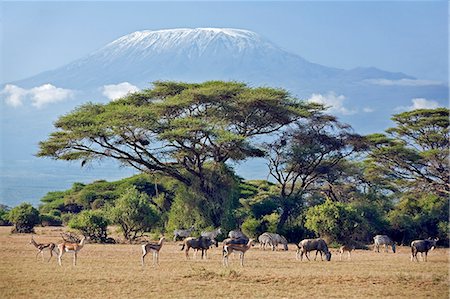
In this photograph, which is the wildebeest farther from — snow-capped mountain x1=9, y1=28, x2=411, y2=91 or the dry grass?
snow-capped mountain x1=9, y1=28, x2=411, y2=91

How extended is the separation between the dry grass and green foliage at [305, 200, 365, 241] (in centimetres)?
607

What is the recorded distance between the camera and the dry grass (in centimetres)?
1605

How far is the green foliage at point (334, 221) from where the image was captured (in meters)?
29.9

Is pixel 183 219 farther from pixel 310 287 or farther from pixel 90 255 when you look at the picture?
pixel 310 287

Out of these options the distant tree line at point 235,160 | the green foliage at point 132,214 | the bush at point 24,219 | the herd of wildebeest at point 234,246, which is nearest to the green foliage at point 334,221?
the distant tree line at point 235,160

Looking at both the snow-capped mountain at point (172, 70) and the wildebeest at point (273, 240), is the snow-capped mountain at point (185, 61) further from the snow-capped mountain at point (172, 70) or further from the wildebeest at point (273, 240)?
the wildebeest at point (273, 240)

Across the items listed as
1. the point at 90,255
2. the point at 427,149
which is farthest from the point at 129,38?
the point at 90,255

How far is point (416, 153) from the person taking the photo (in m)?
41.3

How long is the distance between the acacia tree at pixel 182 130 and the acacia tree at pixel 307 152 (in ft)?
2.90

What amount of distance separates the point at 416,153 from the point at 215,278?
25.7 meters

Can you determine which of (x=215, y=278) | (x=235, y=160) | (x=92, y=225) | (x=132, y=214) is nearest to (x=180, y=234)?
(x=132, y=214)

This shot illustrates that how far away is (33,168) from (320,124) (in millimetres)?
152990

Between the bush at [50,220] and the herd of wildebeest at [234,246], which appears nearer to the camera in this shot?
the herd of wildebeest at [234,246]

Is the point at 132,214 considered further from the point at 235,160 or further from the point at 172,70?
the point at 172,70
